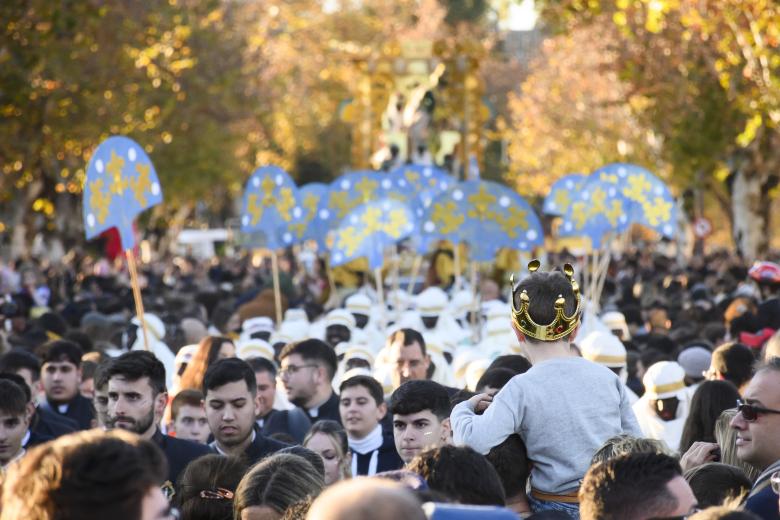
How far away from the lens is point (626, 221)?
16.9 m

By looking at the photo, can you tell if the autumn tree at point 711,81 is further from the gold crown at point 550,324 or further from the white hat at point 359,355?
the gold crown at point 550,324

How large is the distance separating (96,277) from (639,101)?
17.2 metres

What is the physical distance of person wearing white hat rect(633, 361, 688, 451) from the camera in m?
8.81

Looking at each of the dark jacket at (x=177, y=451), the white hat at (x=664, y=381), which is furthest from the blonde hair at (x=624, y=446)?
the white hat at (x=664, y=381)

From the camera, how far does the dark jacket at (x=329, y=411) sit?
9.60 metres

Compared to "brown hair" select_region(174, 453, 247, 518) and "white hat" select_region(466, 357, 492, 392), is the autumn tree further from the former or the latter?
"brown hair" select_region(174, 453, 247, 518)

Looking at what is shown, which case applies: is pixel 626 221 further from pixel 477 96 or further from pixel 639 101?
pixel 639 101

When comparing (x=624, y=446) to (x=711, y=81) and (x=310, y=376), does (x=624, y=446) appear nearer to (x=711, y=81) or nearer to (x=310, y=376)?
(x=310, y=376)

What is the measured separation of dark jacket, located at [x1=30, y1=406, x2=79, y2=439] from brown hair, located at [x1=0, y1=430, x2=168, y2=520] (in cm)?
491

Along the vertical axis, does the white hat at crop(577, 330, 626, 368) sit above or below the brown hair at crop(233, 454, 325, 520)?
above

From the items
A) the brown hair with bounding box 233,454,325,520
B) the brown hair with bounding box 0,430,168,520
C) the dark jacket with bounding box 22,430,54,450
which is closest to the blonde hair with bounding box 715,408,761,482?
the brown hair with bounding box 233,454,325,520

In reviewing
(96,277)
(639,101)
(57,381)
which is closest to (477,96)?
(639,101)

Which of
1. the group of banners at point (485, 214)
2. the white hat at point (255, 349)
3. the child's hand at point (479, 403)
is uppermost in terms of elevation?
the group of banners at point (485, 214)

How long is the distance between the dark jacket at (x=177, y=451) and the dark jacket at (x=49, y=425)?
155 cm
